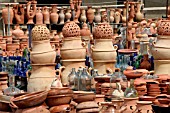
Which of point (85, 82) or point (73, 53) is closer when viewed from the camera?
point (85, 82)

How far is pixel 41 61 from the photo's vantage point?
4031 millimetres

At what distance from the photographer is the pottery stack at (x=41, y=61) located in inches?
156

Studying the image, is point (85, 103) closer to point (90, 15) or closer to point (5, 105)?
point (5, 105)

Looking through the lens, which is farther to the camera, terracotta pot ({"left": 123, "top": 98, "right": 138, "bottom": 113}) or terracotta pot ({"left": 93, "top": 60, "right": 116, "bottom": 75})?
terracotta pot ({"left": 93, "top": 60, "right": 116, "bottom": 75})

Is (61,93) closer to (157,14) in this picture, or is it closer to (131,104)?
(131,104)

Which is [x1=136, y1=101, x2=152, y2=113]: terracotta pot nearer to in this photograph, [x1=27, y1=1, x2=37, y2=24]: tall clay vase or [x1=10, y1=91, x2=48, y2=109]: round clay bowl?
[x1=10, y1=91, x2=48, y2=109]: round clay bowl

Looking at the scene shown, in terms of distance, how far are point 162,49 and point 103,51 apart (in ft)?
1.80

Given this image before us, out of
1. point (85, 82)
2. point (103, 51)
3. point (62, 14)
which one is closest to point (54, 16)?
point (62, 14)

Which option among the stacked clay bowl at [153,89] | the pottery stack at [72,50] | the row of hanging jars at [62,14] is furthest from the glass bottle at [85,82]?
the row of hanging jars at [62,14]

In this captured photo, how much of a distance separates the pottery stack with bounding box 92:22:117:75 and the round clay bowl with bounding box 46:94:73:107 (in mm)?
1445

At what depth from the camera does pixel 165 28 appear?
4.19m

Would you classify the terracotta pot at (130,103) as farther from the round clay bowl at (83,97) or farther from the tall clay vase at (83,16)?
the tall clay vase at (83,16)

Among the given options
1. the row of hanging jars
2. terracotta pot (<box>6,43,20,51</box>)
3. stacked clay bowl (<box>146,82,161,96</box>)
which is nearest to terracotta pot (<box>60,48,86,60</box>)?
stacked clay bowl (<box>146,82,161,96</box>)

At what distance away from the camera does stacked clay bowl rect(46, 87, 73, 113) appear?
9.66ft
